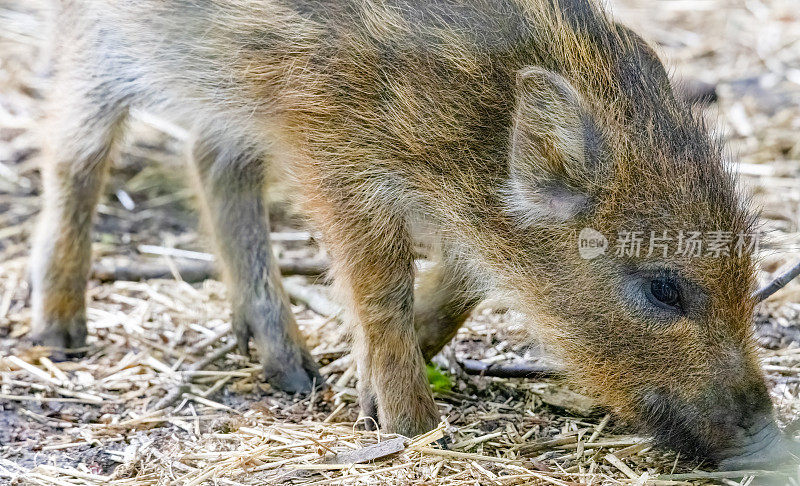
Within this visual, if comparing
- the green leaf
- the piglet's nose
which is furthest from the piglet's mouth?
the green leaf

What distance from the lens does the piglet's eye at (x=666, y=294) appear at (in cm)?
343

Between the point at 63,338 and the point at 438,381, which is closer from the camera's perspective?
the point at 438,381

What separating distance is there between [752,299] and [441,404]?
1.39 m

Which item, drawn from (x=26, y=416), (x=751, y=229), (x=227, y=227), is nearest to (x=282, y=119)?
(x=227, y=227)

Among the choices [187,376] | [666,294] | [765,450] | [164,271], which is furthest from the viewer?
[164,271]

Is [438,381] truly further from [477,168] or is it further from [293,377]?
[477,168]

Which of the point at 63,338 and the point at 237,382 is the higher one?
the point at 237,382

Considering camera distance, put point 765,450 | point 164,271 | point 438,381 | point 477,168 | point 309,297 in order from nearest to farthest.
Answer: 1. point 765,450
2. point 477,168
3. point 438,381
4. point 309,297
5. point 164,271

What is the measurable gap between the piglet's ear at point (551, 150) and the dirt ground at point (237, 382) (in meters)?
0.61

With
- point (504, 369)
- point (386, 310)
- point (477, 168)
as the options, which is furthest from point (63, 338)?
point (477, 168)

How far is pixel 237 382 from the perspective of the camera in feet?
14.6

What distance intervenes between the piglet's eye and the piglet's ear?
382mm

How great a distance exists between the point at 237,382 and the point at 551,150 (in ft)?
6.29

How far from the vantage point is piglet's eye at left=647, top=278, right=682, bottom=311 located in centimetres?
343
